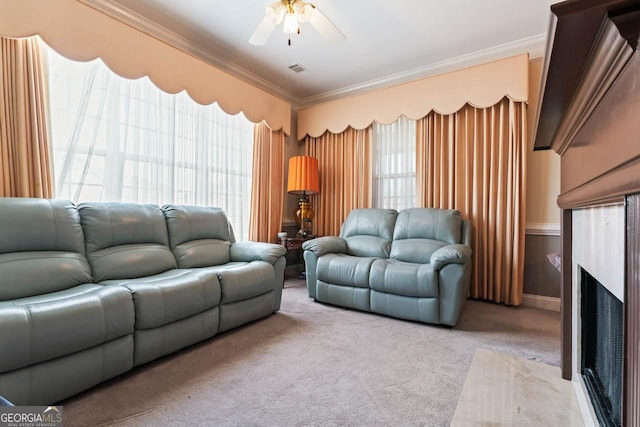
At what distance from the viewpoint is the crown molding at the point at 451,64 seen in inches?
116

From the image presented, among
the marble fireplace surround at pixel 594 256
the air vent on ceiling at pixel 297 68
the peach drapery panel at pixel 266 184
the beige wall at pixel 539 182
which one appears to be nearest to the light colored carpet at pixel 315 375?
the marble fireplace surround at pixel 594 256

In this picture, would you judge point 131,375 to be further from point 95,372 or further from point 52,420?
point 52,420

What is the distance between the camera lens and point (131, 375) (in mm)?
1658

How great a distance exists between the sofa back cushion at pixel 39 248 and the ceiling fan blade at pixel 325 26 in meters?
2.17

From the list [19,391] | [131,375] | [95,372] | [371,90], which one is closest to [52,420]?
[19,391]

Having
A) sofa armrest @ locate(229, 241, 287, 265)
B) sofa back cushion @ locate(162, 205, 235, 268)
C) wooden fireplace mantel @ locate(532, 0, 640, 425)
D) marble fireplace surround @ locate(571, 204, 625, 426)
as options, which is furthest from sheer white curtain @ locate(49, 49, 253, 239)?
marble fireplace surround @ locate(571, 204, 625, 426)

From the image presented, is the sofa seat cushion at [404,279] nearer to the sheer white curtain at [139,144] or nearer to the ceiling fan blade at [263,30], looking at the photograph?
the sheer white curtain at [139,144]

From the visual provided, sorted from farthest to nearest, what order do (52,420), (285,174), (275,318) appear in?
(285,174)
(275,318)
(52,420)

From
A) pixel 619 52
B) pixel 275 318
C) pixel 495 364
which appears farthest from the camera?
pixel 275 318

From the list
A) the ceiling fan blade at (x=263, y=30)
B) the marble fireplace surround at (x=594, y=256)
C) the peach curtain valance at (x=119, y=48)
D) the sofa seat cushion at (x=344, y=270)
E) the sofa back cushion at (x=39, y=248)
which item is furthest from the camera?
the sofa seat cushion at (x=344, y=270)

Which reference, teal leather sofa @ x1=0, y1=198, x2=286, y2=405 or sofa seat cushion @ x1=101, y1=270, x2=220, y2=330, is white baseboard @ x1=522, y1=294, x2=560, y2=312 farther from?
sofa seat cushion @ x1=101, y1=270, x2=220, y2=330

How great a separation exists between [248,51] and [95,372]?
313cm

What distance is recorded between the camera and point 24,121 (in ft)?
6.56

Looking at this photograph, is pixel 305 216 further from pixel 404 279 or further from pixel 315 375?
pixel 315 375
